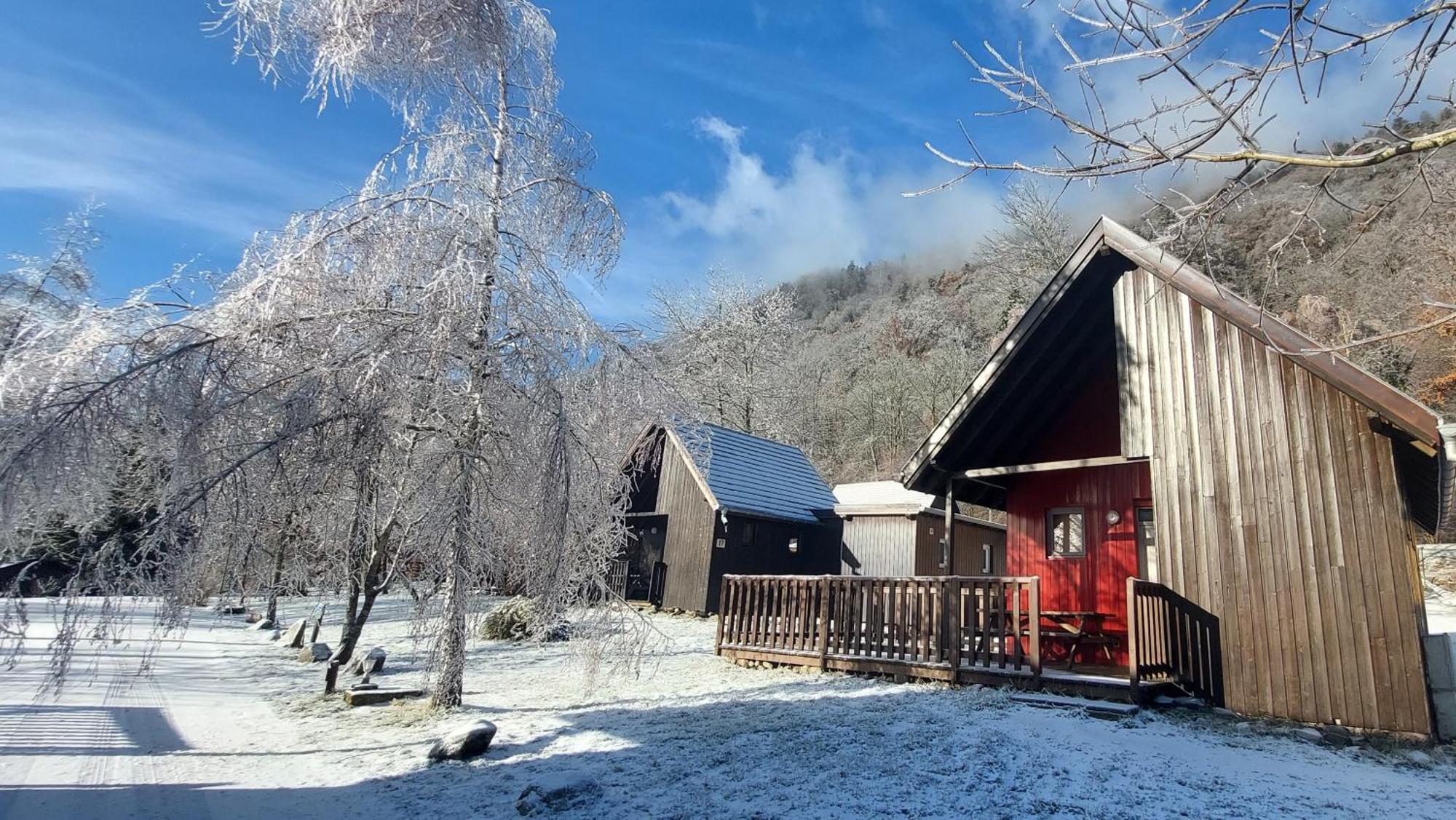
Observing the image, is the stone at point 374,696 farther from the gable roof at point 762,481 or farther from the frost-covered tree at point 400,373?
the gable roof at point 762,481

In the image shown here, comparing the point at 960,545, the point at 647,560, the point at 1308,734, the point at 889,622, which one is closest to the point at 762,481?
the point at 647,560

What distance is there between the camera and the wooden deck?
7984mm

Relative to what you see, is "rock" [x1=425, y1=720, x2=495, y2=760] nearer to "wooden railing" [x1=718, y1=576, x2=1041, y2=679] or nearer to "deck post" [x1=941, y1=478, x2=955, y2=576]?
"wooden railing" [x1=718, y1=576, x2=1041, y2=679]

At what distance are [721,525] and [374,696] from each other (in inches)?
431

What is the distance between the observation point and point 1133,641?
24.2 ft

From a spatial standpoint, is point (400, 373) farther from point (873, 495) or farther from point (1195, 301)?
point (873, 495)

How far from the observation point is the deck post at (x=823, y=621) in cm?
981

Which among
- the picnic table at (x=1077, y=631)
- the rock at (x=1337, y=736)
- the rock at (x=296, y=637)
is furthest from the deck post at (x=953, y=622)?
the rock at (x=296, y=637)

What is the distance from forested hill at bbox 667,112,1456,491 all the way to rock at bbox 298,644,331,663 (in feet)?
45.2

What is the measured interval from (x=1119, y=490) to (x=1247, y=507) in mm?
2600

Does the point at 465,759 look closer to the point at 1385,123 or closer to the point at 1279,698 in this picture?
the point at 1385,123

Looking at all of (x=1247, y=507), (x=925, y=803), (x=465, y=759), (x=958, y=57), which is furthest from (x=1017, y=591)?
(x=958, y=57)

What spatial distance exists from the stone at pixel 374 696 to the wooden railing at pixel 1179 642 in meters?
7.97

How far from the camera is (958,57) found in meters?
3.22
